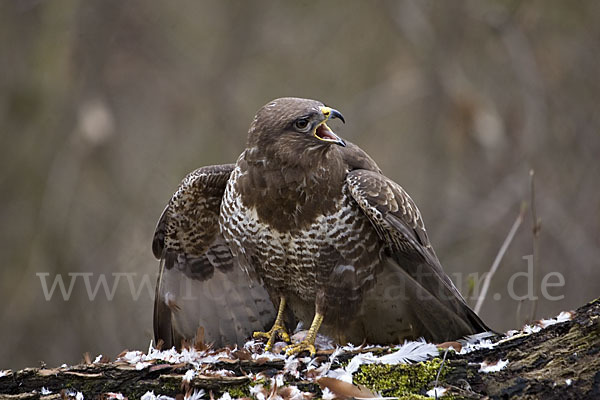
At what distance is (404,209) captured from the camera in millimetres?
4051

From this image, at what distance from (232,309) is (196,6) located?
573cm

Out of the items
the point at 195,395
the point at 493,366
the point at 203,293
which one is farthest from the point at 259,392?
the point at 203,293

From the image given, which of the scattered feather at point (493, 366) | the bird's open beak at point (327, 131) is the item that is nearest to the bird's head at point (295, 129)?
the bird's open beak at point (327, 131)

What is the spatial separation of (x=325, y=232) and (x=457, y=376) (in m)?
1.32

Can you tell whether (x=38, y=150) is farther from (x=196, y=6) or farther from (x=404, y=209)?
(x=404, y=209)

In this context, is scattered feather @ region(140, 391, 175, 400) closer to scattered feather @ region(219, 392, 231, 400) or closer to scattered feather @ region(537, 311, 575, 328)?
scattered feather @ region(219, 392, 231, 400)

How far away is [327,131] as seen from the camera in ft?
13.7

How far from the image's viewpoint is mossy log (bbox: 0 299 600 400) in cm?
275

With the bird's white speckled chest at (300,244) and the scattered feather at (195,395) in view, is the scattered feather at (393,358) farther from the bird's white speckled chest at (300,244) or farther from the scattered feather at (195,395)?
the bird's white speckled chest at (300,244)

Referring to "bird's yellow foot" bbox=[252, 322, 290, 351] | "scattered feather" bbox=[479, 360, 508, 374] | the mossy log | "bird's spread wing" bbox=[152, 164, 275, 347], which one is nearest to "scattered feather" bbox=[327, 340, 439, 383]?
the mossy log

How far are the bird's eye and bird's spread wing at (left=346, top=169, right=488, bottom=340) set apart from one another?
1.32ft

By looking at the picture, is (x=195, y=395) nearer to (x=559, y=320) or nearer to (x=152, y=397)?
(x=152, y=397)

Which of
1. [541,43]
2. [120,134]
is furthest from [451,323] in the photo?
[120,134]

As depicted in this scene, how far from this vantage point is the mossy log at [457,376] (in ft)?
9.01
